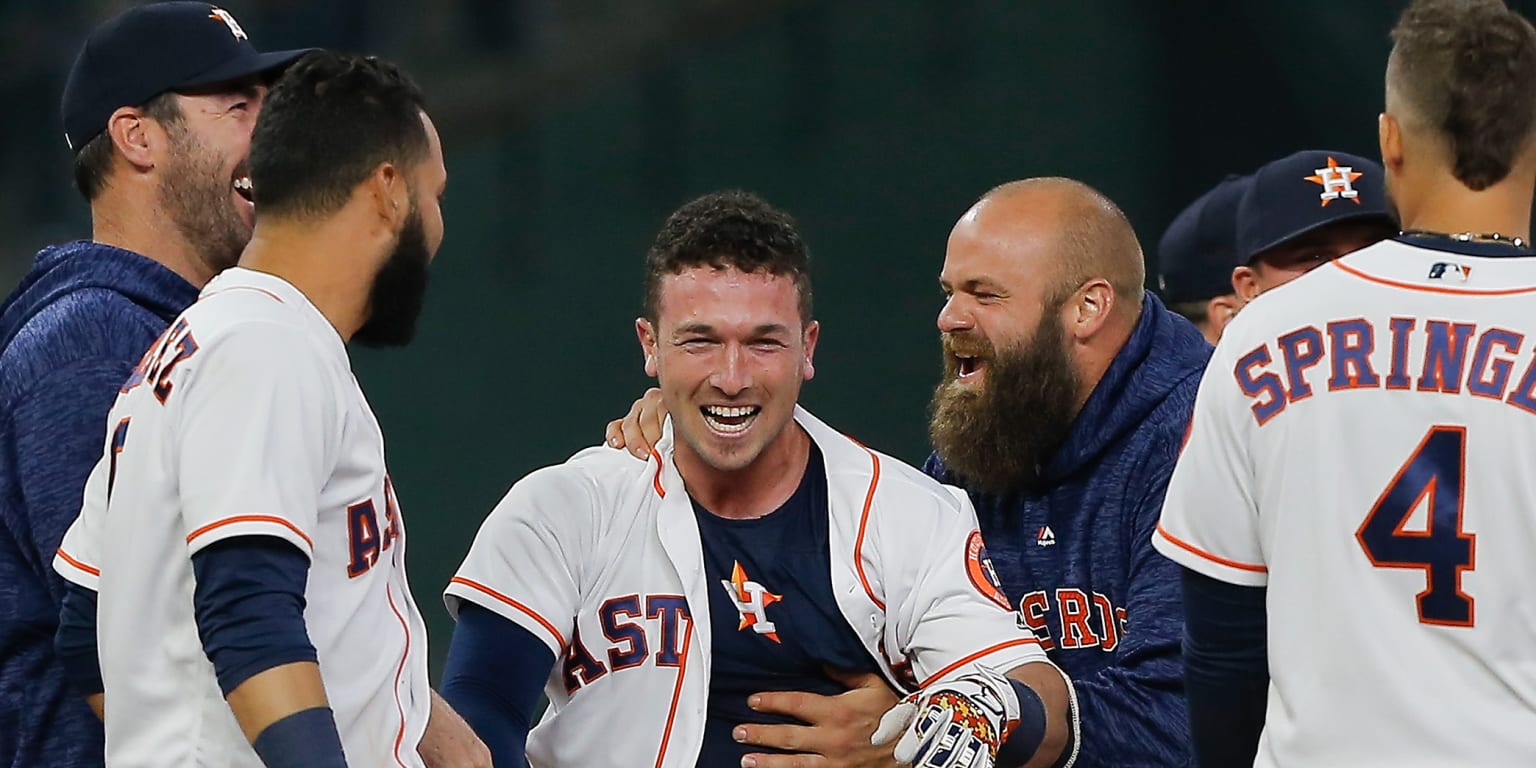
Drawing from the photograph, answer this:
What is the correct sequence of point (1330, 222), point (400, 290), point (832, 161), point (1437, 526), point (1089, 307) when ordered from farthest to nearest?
point (832, 161) → point (1330, 222) → point (1089, 307) → point (400, 290) → point (1437, 526)

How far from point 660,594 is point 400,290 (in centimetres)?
62

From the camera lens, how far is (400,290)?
1.99 m

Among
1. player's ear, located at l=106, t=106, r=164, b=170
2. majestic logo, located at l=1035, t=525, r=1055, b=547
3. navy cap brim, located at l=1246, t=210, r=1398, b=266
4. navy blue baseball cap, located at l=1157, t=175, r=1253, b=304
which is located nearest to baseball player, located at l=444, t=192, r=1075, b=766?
majestic logo, located at l=1035, t=525, r=1055, b=547

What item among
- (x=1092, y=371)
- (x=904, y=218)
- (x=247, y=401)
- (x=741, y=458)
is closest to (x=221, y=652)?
(x=247, y=401)

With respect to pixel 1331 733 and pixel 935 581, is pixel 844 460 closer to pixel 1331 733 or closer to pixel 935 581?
pixel 935 581

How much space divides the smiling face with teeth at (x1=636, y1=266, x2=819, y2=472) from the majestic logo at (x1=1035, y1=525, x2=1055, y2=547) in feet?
1.61

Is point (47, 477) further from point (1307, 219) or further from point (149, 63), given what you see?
point (1307, 219)

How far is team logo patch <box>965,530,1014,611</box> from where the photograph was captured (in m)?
2.40

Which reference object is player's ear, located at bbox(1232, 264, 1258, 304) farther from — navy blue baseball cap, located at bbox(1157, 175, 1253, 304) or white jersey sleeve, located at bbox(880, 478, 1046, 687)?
white jersey sleeve, located at bbox(880, 478, 1046, 687)

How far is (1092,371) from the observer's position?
2.88 metres

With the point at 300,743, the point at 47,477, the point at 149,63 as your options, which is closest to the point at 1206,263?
the point at 149,63

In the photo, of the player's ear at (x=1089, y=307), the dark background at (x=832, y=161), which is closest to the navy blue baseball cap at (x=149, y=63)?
the player's ear at (x=1089, y=307)

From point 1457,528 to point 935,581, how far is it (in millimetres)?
772

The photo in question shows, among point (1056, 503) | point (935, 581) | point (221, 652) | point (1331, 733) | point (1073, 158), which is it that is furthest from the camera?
point (1073, 158)
